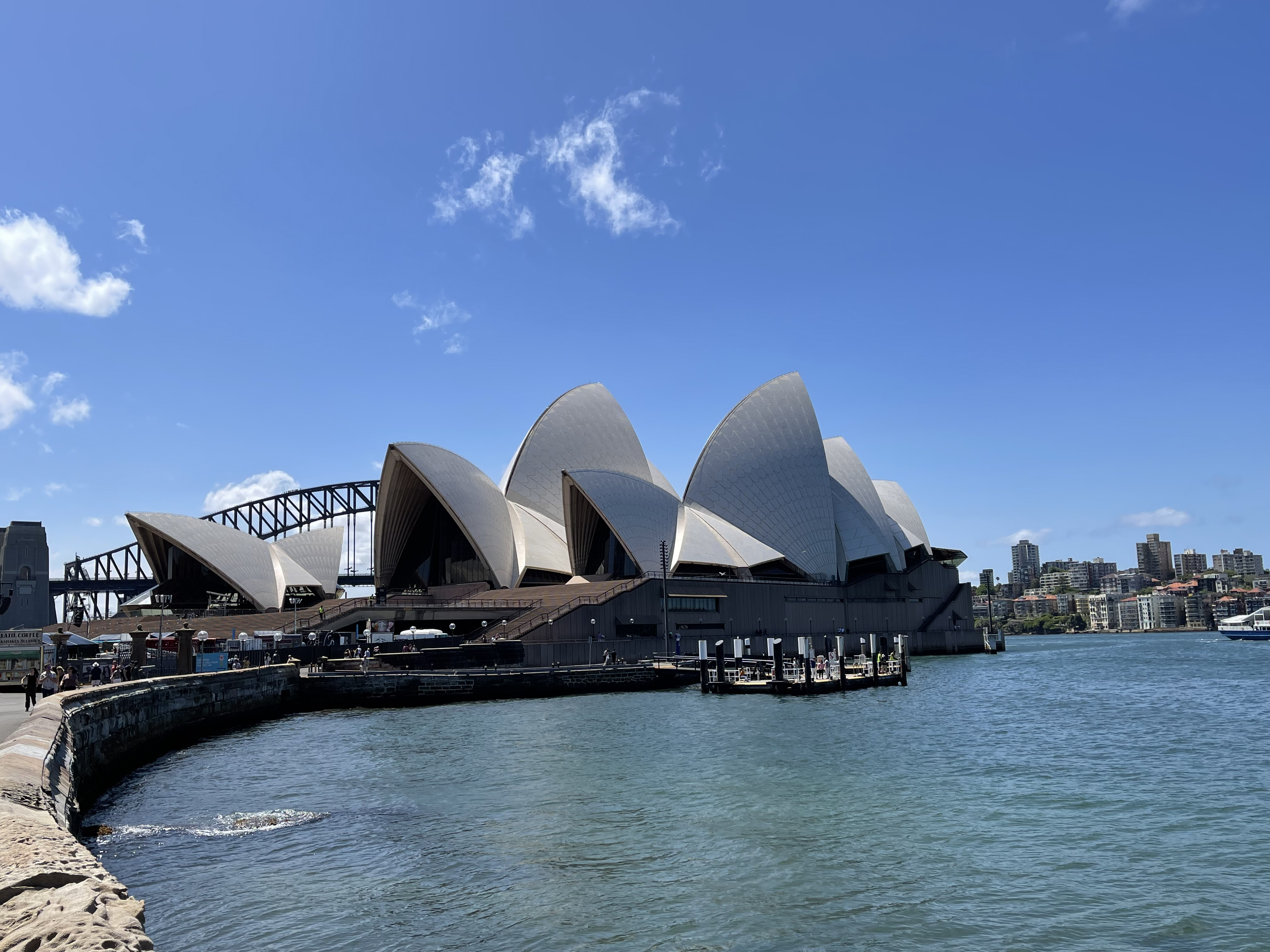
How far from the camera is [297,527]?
11312 cm

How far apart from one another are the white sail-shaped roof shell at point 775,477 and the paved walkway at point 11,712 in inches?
1618

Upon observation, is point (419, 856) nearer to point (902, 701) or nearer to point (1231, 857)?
point (1231, 857)

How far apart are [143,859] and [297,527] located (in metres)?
106

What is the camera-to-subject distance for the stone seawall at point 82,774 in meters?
5.31

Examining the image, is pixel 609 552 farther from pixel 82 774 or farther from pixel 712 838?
pixel 712 838

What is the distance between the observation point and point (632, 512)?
58906mm

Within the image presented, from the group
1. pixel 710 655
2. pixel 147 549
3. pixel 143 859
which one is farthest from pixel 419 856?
pixel 147 549

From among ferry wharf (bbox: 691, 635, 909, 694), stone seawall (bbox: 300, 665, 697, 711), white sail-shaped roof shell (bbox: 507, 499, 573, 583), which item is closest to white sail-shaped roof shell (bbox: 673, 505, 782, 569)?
white sail-shaped roof shell (bbox: 507, 499, 573, 583)

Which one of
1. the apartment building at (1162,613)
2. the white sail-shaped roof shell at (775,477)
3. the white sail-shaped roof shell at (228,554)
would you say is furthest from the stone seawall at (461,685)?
the apartment building at (1162,613)

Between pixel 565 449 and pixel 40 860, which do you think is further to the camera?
pixel 565 449

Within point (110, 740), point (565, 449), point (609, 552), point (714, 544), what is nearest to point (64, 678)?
point (110, 740)

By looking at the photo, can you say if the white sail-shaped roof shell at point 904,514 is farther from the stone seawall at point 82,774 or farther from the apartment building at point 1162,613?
the apartment building at point 1162,613

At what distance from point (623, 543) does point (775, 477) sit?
1274cm

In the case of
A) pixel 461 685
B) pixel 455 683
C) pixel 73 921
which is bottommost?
pixel 461 685
